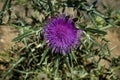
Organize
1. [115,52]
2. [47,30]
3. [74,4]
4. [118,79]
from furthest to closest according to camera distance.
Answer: [115,52]
[118,79]
[74,4]
[47,30]

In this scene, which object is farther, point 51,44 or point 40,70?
point 40,70

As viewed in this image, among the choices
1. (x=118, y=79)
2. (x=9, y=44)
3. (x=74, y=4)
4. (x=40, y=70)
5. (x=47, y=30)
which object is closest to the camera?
(x=47, y=30)

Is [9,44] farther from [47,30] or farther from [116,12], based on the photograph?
[116,12]

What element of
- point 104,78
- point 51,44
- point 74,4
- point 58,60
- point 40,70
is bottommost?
point 104,78

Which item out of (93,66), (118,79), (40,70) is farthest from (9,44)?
(118,79)
